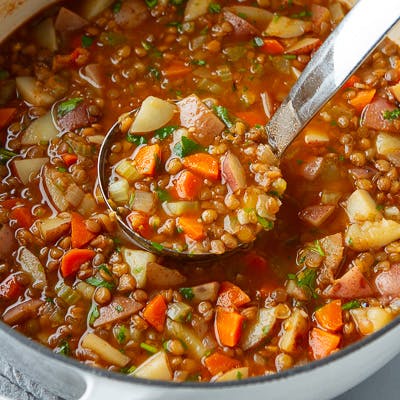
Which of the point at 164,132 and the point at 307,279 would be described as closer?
the point at 307,279

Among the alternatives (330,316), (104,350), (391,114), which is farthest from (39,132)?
(391,114)

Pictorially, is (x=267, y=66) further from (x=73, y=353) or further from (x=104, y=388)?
(x=104, y=388)

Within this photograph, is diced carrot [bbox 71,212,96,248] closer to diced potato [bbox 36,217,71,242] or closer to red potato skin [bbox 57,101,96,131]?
diced potato [bbox 36,217,71,242]

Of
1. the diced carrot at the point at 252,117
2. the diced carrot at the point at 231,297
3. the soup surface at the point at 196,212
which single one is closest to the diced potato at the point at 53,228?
the soup surface at the point at 196,212

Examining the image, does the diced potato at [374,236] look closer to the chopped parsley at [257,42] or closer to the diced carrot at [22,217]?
the chopped parsley at [257,42]

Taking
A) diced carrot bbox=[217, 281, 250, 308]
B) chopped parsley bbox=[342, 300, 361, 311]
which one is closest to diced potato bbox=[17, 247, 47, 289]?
diced carrot bbox=[217, 281, 250, 308]

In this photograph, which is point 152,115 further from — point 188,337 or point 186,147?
point 188,337
